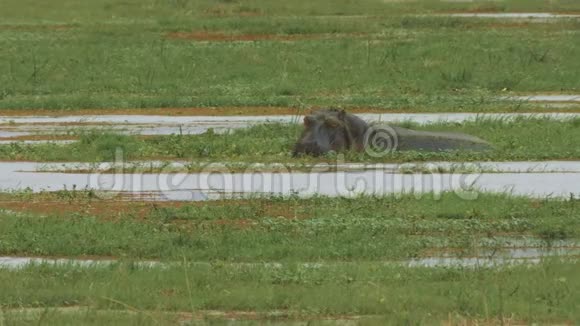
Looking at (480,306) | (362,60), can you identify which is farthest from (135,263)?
(362,60)

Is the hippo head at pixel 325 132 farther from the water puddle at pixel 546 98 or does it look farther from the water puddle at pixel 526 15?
the water puddle at pixel 526 15

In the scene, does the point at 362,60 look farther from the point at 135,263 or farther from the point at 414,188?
the point at 135,263

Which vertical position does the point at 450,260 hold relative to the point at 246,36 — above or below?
below

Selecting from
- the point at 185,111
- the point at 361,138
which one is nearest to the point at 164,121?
the point at 185,111

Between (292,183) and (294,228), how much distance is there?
2587mm

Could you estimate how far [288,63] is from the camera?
25297mm

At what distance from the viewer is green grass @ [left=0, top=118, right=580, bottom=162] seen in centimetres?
1514

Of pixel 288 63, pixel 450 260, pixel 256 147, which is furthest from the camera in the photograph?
pixel 288 63

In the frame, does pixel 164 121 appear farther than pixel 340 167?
Yes

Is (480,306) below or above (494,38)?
below

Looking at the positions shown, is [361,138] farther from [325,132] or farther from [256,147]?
[256,147]

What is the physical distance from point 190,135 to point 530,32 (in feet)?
54.4

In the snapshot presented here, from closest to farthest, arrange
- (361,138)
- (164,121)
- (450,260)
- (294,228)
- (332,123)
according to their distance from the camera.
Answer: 1. (450,260)
2. (294,228)
3. (332,123)
4. (361,138)
5. (164,121)

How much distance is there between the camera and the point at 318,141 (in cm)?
1481
